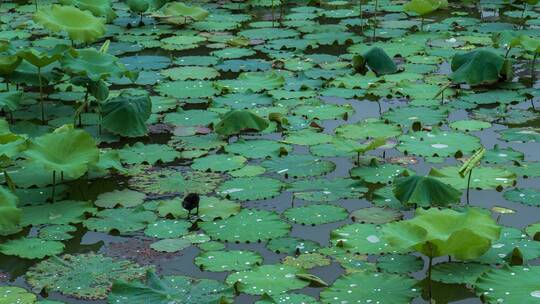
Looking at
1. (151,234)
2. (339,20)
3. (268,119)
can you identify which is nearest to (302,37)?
(339,20)

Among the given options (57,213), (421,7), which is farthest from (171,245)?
(421,7)

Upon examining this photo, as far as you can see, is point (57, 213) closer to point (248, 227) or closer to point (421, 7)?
point (248, 227)

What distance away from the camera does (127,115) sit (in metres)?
4.40

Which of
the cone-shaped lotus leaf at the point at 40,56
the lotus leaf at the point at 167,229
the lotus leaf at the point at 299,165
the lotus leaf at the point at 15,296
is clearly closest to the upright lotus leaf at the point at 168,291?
the lotus leaf at the point at 15,296

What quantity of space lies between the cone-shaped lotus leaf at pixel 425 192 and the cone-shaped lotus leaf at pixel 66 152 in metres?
1.09

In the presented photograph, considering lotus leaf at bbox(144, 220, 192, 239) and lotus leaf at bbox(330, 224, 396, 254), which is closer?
lotus leaf at bbox(330, 224, 396, 254)

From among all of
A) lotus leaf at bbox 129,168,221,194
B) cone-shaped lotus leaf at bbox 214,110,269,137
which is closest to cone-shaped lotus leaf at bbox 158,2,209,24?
cone-shaped lotus leaf at bbox 214,110,269,137

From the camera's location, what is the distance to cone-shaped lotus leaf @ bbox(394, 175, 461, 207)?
3.50 meters

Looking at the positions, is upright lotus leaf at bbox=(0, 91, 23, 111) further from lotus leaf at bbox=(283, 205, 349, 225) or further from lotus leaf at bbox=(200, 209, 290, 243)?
lotus leaf at bbox=(283, 205, 349, 225)

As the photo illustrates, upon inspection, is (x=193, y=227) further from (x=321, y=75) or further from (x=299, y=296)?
(x=321, y=75)

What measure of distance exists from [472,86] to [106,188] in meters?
2.10

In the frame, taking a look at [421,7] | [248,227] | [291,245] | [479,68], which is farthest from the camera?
[421,7]

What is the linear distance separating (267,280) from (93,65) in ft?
5.79

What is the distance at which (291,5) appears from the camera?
7254mm
